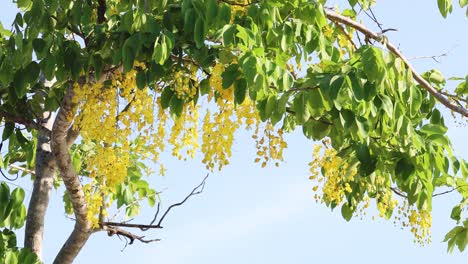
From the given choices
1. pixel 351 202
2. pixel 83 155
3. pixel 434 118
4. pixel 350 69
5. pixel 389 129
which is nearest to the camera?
pixel 350 69

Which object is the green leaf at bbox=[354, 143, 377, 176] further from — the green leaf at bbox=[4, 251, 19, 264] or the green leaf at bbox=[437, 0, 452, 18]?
the green leaf at bbox=[4, 251, 19, 264]

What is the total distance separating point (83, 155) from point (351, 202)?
1.42 m

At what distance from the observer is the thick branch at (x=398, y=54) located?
3750 mm

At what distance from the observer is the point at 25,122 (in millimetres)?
4227

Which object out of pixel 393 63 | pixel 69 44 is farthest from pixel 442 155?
pixel 69 44

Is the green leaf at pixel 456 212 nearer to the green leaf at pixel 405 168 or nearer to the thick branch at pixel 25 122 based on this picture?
the green leaf at pixel 405 168

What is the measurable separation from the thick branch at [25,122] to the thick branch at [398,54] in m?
1.31

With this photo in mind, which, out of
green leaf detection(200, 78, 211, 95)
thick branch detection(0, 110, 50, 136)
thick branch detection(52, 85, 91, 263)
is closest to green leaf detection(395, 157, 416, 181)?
green leaf detection(200, 78, 211, 95)

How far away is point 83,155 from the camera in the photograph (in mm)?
4953

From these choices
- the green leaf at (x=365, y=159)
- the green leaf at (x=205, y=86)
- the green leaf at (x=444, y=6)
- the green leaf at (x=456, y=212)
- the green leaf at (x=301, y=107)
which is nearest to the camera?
A: the green leaf at (x=301, y=107)

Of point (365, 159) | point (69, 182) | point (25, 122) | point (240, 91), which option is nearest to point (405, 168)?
point (365, 159)

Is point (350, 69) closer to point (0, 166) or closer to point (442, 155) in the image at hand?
point (442, 155)

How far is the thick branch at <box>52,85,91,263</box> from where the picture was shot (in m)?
3.82

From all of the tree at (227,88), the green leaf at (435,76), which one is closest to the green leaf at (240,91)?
the tree at (227,88)
